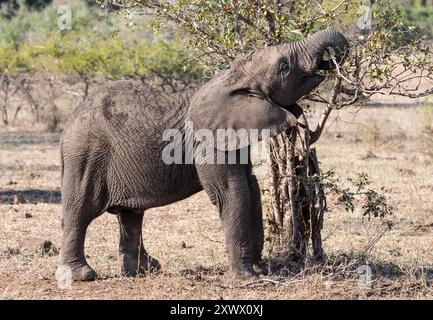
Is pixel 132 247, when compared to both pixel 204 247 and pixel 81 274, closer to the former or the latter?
pixel 81 274

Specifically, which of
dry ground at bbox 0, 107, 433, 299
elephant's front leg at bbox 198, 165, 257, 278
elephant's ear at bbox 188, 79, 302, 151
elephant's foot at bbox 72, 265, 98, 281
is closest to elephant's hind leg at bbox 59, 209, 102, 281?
elephant's foot at bbox 72, 265, 98, 281

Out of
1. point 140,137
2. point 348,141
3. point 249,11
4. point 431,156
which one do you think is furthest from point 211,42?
point 348,141

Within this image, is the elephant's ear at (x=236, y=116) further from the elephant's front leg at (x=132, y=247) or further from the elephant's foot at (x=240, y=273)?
the elephant's front leg at (x=132, y=247)

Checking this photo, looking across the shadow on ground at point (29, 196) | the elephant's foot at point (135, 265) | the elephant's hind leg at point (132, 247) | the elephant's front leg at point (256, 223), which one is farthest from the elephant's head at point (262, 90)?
the shadow on ground at point (29, 196)

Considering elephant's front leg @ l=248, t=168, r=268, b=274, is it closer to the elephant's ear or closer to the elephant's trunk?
the elephant's ear

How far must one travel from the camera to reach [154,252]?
929 centimetres

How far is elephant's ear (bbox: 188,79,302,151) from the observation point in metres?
7.35

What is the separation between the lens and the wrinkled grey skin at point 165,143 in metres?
7.41

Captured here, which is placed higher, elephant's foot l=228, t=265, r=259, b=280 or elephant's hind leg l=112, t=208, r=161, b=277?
elephant's hind leg l=112, t=208, r=161, b=277

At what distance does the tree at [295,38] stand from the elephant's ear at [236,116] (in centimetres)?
50

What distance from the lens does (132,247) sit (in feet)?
26.9

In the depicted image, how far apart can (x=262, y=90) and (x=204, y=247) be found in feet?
8.36

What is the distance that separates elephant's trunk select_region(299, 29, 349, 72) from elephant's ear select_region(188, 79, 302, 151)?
0.44 m

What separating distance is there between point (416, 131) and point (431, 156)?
4.38 meters
